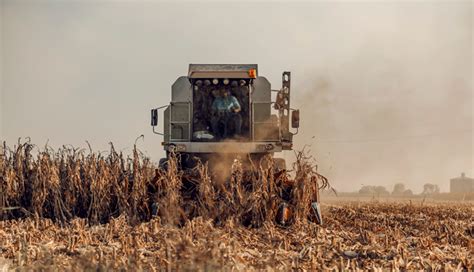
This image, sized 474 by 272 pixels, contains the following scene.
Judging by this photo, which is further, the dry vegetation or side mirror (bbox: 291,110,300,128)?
side mirror (bbox: 291,110,300,128)

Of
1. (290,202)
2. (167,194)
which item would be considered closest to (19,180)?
(167,194)

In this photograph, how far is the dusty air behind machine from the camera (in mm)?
13094

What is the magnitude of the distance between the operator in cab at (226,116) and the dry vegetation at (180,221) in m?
1.91

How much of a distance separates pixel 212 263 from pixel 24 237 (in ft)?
14.8

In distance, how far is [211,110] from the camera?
1332 cm

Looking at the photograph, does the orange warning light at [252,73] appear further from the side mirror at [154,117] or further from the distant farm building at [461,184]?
the distant farm building at [461,184]

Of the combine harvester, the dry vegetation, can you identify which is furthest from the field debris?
the combine harvester

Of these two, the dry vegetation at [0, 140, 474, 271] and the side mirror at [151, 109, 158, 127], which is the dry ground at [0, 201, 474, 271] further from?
the side mirror at [151, 109, 158, 127]

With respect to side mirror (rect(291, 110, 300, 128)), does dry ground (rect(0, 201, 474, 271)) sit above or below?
below

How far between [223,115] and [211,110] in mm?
307

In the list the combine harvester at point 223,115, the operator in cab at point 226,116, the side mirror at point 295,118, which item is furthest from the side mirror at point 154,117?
the side mirror at point 295,118

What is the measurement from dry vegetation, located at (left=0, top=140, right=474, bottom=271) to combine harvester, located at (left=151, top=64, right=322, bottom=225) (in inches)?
51.6

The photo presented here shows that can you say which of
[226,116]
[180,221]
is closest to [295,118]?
[226,116]

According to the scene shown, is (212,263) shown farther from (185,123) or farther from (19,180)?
(185,123)
